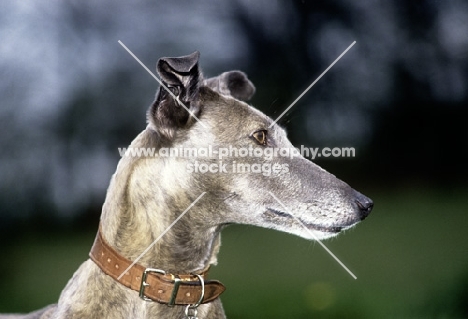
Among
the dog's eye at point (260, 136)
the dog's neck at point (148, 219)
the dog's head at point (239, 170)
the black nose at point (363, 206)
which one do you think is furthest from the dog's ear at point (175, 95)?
the black nose at point (363, 206)

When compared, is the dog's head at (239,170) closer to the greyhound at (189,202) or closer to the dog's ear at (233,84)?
the greyhound at (189,202)

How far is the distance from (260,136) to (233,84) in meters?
0.76

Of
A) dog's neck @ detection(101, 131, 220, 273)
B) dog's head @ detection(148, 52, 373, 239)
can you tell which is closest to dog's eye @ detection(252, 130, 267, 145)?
dog's head @ detection(148, 52, 373, 239)

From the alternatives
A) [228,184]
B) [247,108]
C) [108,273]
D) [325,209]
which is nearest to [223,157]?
[228,184]

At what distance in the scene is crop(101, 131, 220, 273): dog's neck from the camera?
254cm

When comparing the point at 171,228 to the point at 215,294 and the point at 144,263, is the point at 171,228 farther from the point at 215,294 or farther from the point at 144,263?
the point at 215,294

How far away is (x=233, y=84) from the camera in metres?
3.59

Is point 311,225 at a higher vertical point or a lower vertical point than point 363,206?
lower

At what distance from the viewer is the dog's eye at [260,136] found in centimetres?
293

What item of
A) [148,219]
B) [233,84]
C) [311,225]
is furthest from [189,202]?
[233,84]

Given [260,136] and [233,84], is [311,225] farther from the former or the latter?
[233,84]

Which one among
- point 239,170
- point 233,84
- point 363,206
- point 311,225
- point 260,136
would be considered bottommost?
point 311,225

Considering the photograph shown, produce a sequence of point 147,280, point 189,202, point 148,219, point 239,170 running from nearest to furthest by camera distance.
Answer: point 147,280
point 148,219
point 189,202
point 239,170

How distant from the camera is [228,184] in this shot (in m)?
2.79
